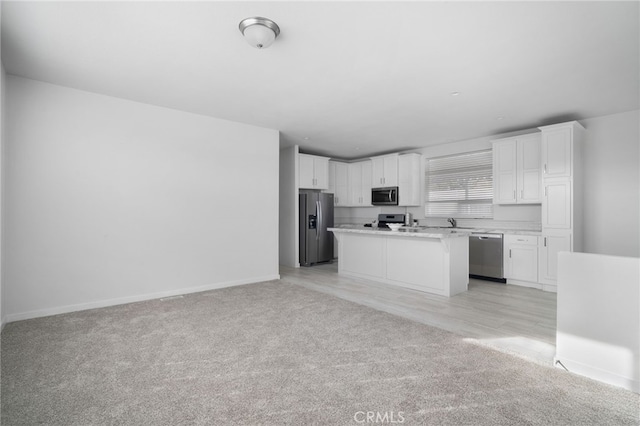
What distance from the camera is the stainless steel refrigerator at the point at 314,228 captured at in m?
6.70

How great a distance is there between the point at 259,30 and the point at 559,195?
4.65 metres

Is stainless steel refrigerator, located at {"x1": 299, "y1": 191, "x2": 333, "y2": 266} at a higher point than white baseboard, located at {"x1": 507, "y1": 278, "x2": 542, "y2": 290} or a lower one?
higher

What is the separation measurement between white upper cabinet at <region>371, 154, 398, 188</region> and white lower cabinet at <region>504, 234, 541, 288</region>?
262cm

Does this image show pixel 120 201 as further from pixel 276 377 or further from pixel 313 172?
pixel 313 172

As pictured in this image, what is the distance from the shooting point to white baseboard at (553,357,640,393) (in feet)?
6.48

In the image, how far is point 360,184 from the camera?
7.73 metres

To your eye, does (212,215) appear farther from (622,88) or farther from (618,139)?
(618,139)

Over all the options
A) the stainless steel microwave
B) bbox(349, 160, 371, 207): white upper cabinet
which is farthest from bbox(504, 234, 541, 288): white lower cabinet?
bbox(349, 160, 371, 207): white upper cabinet

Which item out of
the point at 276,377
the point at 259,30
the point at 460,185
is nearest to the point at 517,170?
the point at 460,185

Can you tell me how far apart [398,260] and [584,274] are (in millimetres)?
2623

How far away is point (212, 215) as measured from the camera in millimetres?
4605

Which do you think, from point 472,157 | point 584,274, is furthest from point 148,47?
point 472,157

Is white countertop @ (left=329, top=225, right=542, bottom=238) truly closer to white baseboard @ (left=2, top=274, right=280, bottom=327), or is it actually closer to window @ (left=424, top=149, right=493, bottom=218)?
window @ (left=424, top=149, right=493, bottom=218)

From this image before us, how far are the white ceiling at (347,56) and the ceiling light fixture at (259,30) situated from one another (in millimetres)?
53
